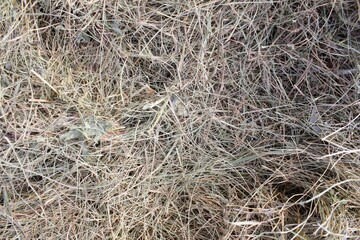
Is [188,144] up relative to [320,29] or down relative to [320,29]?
down

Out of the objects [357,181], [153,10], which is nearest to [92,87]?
[153,10]

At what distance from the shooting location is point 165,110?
1.68 metres

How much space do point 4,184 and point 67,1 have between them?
84 centimetres

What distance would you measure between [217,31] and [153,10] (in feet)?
0.98

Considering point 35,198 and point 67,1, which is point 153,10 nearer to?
point 67,1

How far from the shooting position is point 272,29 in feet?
5.62

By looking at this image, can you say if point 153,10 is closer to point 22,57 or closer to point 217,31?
point 217,31

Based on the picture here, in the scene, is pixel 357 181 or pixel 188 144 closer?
pixel 357 181

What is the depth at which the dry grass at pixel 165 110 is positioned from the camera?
164 centimetres

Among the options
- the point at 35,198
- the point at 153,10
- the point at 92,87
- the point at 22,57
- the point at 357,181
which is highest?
the point at 153,10

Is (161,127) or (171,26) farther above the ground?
(171,26)

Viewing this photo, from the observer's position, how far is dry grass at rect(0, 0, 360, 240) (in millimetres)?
1636

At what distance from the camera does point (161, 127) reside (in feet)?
5.52

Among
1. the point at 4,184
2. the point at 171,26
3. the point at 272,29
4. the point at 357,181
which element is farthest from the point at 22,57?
the point at 357,181
